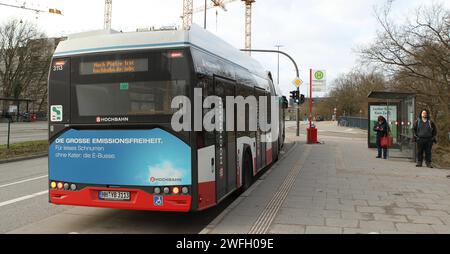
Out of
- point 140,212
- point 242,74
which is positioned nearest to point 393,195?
point 242,74

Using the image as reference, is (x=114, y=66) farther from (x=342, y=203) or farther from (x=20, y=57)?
(x=20, y=57)

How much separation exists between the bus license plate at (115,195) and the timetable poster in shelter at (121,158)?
0.44 ft

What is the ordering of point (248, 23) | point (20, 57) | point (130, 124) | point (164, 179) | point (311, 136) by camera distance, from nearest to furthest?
point (164, 179)
point (130, 124)
point (311, 136)
point (20, 57)
point (248, 23)

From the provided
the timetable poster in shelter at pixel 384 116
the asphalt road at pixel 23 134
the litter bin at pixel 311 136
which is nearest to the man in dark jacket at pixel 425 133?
the timetable poster in shelter at pixel 384 116

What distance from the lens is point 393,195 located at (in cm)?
830

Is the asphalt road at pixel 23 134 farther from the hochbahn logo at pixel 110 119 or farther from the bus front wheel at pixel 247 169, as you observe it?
the hochbahn logo at pixel 110 119

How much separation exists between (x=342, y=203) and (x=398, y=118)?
11.9 metres

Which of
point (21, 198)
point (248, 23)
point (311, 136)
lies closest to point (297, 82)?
point (311, 136)

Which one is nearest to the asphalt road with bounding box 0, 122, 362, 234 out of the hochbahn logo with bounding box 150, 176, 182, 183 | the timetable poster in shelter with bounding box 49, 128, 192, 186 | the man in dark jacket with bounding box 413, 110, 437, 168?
the timetable poster in shelter with bounding box 49, 128, 192, 186

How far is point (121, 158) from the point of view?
19.0 ft

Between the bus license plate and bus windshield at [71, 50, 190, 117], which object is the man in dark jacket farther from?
the bus license plate

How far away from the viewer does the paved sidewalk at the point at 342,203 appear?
5953 millimetres
